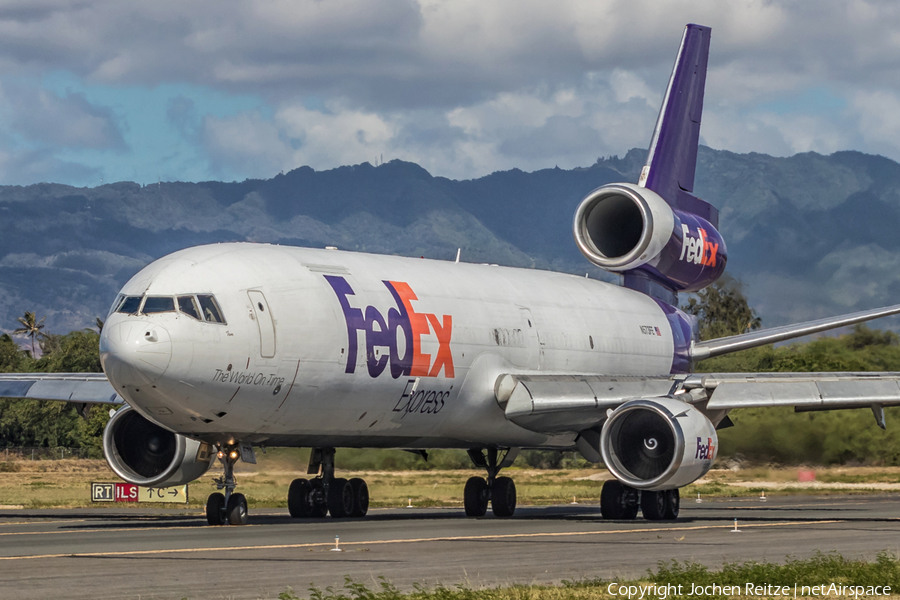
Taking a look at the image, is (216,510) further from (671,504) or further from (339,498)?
(671,504)

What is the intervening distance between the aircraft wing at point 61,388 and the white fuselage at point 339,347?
470cm

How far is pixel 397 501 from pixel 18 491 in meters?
14.6

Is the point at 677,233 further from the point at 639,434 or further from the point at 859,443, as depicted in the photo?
the point at 859,443

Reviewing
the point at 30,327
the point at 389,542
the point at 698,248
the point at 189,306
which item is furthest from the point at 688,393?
the point at 30,327

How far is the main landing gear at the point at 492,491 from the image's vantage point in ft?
89.0

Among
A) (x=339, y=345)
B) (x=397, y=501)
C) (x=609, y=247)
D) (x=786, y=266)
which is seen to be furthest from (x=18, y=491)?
(x=786, y=266)

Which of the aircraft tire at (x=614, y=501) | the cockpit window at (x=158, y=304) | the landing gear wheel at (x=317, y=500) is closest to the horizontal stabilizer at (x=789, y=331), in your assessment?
the aircraft tire at (x=614, y=501)

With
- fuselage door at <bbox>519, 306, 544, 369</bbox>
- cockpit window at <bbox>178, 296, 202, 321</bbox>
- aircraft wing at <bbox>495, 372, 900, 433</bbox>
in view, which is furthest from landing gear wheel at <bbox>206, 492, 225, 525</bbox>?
fuselage door at <bbox>519, 306, 544, 369</bbox>

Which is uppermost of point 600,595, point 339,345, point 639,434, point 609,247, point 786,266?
point 786,266

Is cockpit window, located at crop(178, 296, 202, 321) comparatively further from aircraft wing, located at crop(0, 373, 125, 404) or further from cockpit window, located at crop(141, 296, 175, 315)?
aircraft wing, located at crop(0, 373, 125, 404)

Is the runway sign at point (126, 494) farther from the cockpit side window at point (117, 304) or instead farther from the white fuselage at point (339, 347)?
the cockpit side window at point (117, 304)

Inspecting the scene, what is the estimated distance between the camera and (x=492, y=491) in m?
27.2

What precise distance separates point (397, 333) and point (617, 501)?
562cm

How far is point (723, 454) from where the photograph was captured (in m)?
39.6
